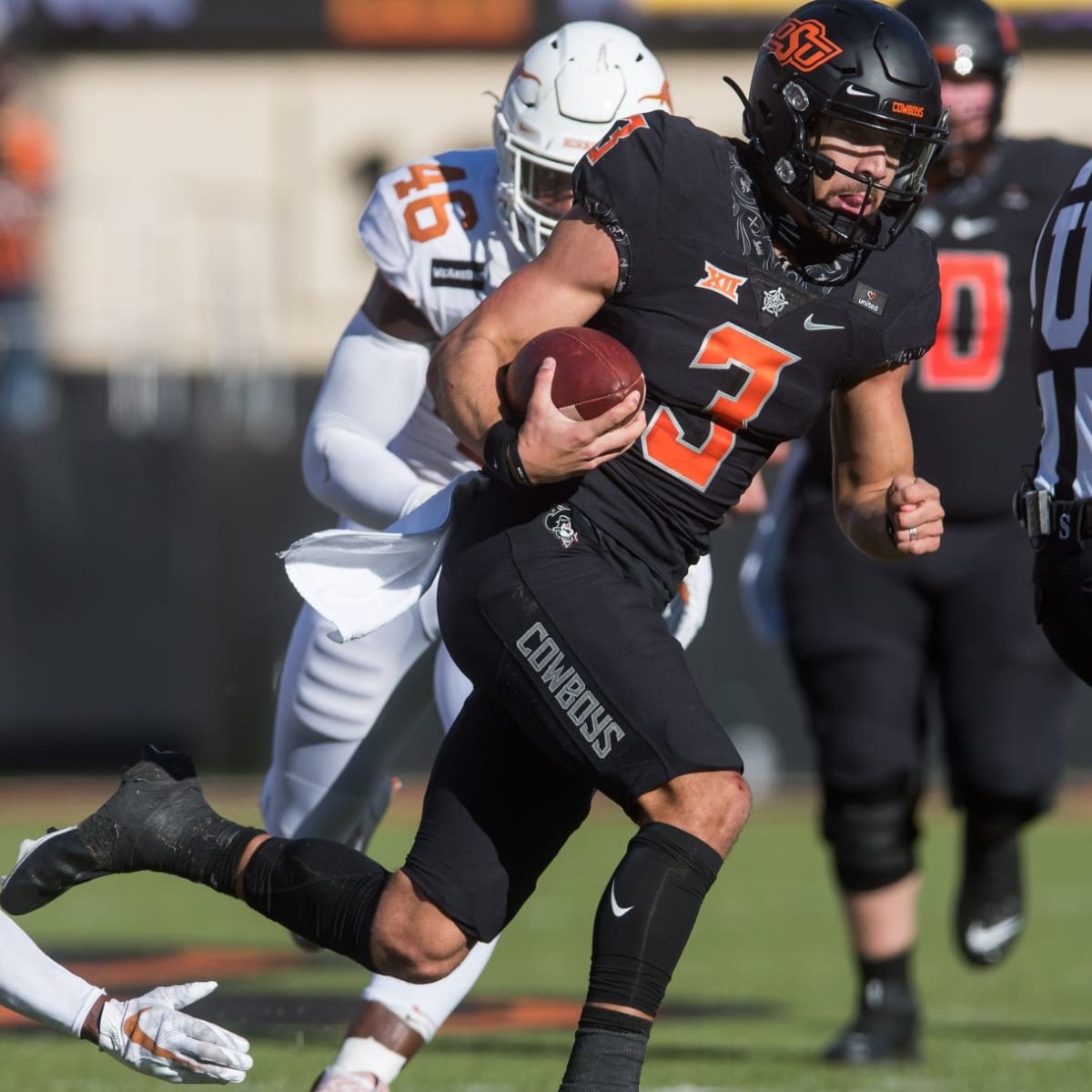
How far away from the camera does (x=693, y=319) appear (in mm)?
3365

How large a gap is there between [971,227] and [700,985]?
2.24m

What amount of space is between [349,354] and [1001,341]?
1.72m

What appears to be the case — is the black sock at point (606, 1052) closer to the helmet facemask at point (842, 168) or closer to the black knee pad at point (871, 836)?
the helmet facemask at point (842, 168)

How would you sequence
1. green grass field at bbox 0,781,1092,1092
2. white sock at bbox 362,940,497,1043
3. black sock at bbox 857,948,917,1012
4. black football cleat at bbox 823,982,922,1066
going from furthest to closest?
black sock at bbox 857,948,917,1012 < black football cleat at bbox 823,982,922,1066 < green grass field at bbox 0,781,1092,1092 < white sock at bbox 362,940,497,1043

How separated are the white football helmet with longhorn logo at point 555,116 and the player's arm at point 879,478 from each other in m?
0.76

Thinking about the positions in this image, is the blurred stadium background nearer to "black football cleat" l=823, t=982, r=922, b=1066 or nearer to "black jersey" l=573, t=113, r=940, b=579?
"black jersey" l=573, t=113, r=940, b=579

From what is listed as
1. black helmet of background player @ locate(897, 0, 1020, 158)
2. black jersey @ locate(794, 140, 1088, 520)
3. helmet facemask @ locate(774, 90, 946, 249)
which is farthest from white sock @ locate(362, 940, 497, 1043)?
black helmet of background player @ locate(897, 0, 1020, 158)

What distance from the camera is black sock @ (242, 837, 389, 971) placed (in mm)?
3502

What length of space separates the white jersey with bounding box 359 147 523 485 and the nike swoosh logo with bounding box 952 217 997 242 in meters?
1.36

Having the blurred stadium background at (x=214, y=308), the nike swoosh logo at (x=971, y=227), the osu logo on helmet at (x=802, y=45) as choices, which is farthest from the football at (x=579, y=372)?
the nike swoosh logo at (x=971, y=227)

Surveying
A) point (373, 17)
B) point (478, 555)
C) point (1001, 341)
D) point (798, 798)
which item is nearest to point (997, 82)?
point (1001, 341)

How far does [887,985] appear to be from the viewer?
197 inches

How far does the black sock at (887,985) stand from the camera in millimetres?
4988

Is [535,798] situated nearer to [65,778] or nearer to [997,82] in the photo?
[997,82]
